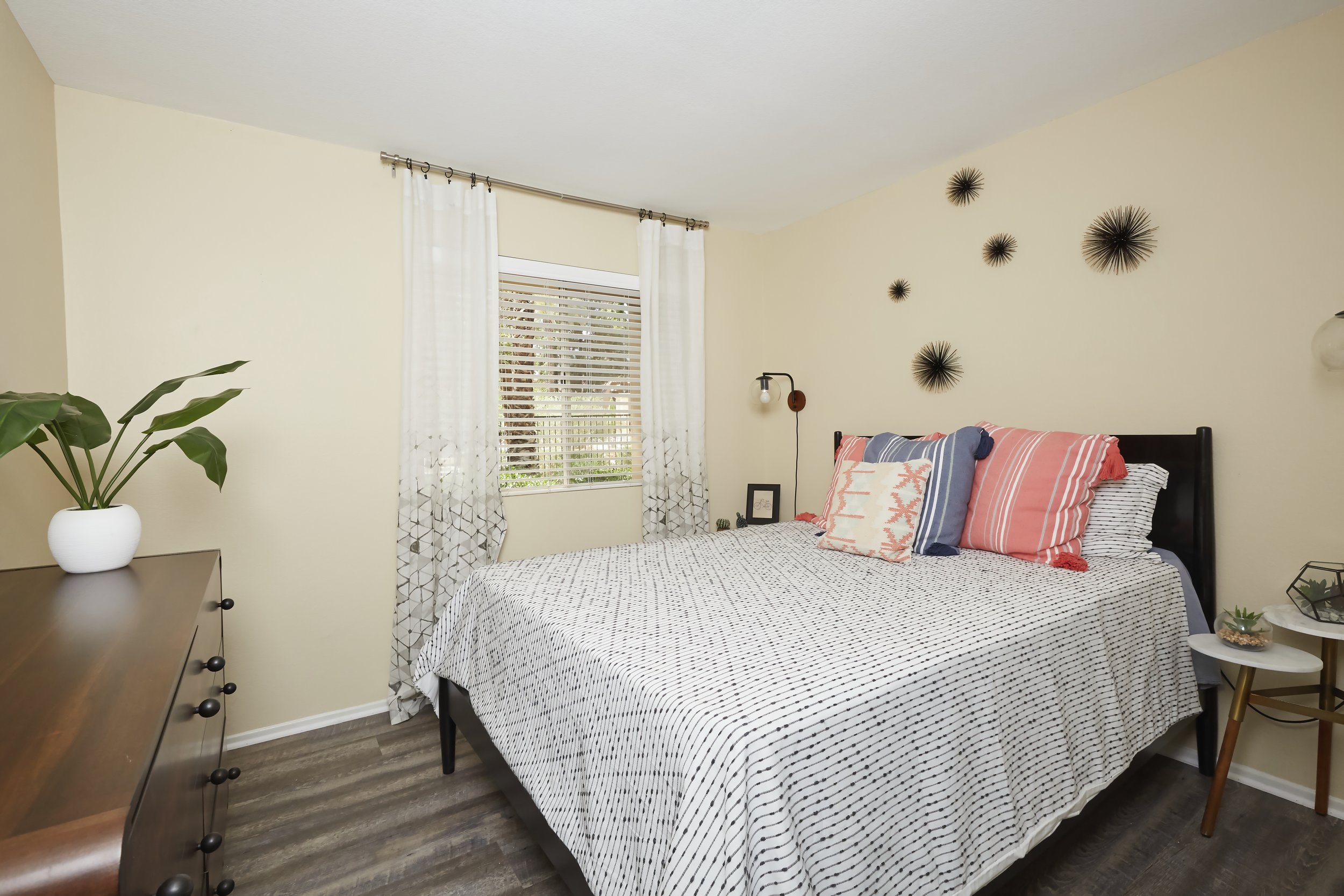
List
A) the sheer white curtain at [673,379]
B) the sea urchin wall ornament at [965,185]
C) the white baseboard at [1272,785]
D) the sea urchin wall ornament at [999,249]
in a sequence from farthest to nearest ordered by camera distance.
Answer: the sheer white curtain at [673,379] < the sea urchin wall ornament at [965,185] < the sea urchin wall ornament at [999,249] < the white baseboard at [1272,785]

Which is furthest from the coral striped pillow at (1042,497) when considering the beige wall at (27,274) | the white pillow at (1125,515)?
the beige wall at (27,274)

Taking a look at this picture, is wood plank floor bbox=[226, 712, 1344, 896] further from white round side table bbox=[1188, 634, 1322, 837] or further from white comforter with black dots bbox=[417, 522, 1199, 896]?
white comforter with black dots bbox=[417, 522, 1199, 896]

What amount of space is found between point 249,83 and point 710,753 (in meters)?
2.66

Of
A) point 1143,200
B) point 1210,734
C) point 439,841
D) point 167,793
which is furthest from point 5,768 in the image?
point 1143,200

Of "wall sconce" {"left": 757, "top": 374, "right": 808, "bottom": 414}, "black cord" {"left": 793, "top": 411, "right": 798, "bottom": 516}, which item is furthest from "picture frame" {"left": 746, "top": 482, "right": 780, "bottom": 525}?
"wall sconce" {"left": 757, "top": 374, "right": 808, "bottom": 414}

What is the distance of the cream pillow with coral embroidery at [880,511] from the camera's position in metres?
2.21

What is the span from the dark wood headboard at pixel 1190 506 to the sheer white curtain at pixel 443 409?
2.75m

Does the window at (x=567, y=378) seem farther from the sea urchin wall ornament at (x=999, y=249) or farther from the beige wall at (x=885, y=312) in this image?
the sea urchin wall ornament at (x=999, y=249)

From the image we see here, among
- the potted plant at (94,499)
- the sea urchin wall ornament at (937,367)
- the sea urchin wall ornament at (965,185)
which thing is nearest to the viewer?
the potted plant at (94,499)

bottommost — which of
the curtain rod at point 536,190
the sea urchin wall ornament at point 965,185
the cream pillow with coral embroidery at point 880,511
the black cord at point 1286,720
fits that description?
the black cord at point 1286,720

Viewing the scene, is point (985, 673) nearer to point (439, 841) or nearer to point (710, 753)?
point (710, 753)

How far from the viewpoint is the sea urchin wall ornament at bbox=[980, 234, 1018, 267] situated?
2.71m

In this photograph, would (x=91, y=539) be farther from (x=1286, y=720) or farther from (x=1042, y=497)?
(x=1286, y=720)

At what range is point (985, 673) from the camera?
53.3 inches
